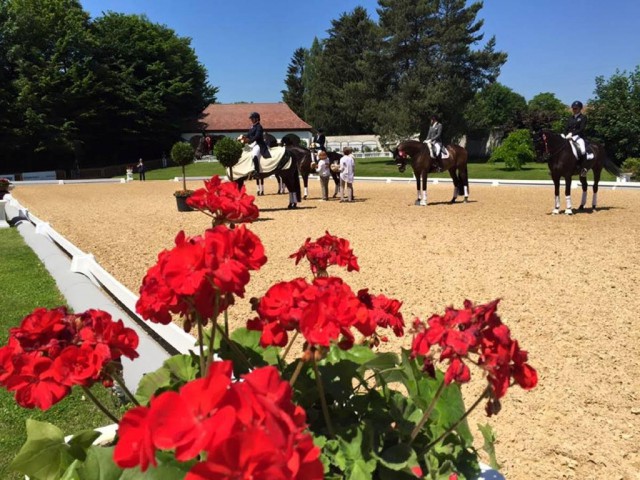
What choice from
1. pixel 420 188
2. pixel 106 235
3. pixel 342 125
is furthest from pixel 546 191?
pixel 342 125

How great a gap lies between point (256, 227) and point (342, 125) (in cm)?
5363

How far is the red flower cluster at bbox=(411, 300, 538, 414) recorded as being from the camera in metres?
1.23

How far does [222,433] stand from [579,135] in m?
12.7

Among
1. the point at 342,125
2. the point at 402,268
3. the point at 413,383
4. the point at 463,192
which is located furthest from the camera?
the point at 342,125

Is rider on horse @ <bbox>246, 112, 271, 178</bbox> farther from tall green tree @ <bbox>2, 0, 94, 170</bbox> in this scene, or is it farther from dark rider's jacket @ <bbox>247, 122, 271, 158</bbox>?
tall green tree @ <bbox>2, 0, 94, 170</bbox>

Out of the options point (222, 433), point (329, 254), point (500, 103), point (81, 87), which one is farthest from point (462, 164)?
point (500, 103)

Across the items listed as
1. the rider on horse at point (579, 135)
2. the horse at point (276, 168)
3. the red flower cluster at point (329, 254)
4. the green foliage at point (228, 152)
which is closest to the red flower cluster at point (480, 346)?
the red flower cluster at point (329, 254)

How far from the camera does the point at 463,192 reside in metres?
15.0

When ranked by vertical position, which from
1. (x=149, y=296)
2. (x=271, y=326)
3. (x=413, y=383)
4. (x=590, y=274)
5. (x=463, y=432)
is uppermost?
(x=149, y=296)

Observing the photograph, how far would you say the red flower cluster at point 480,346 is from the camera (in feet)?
4.02

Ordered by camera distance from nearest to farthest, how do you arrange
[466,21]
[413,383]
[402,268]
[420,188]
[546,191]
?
[413,383] → [402,268] → [420,188] → [546,191] → [466,21]

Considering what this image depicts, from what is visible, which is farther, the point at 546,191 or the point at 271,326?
the point at 546,191

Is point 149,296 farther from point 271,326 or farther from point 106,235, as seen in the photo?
point 106,235

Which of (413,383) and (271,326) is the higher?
(271,326)
